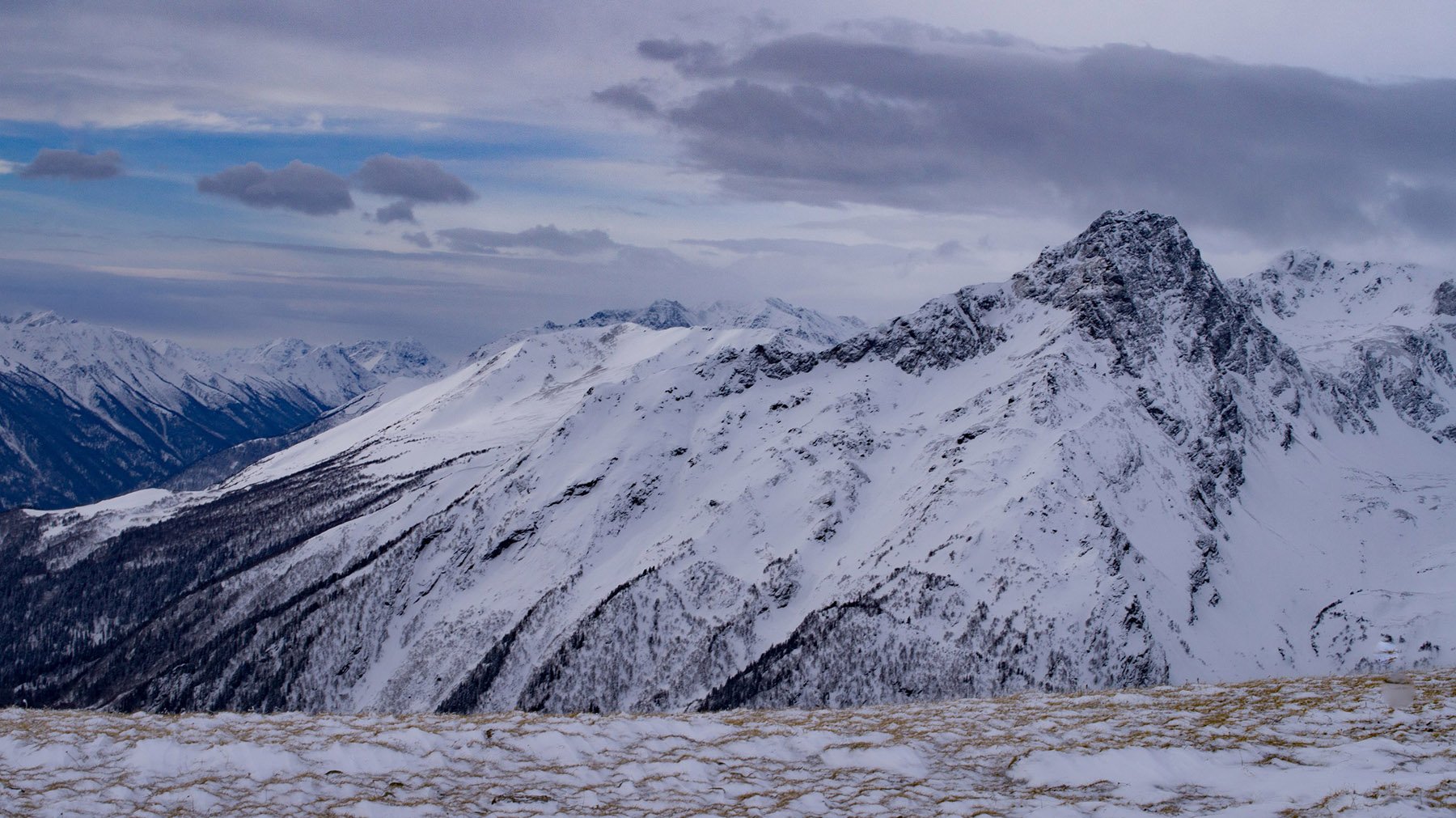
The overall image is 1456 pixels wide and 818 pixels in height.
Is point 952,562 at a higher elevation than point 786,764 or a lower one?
lower

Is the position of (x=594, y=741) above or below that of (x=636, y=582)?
above

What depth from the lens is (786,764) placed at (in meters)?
20.0

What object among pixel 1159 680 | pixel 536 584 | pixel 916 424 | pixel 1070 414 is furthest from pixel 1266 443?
pixel 536 584

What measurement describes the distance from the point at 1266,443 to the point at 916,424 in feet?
262

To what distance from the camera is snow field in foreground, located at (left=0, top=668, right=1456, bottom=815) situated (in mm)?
16250

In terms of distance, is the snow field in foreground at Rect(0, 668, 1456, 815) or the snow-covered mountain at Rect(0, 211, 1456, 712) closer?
the snow field in foreground at Rect(0, 668, 1456, 815)

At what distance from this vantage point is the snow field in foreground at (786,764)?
53.3 feet

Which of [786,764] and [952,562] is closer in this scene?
[786,764]

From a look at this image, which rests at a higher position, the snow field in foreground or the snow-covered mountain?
the snow field in foreground

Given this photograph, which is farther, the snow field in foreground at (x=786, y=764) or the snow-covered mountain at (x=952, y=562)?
the snow-covered mountain at (x=952, y=562)

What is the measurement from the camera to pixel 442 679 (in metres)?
165

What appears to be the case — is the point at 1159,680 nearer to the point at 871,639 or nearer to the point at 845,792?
the point at 871,639

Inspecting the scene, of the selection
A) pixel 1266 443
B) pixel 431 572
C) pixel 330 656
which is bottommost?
pixel 330 656

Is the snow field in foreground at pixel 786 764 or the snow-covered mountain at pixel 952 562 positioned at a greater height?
the snow field in foreground at pixel 786 764
